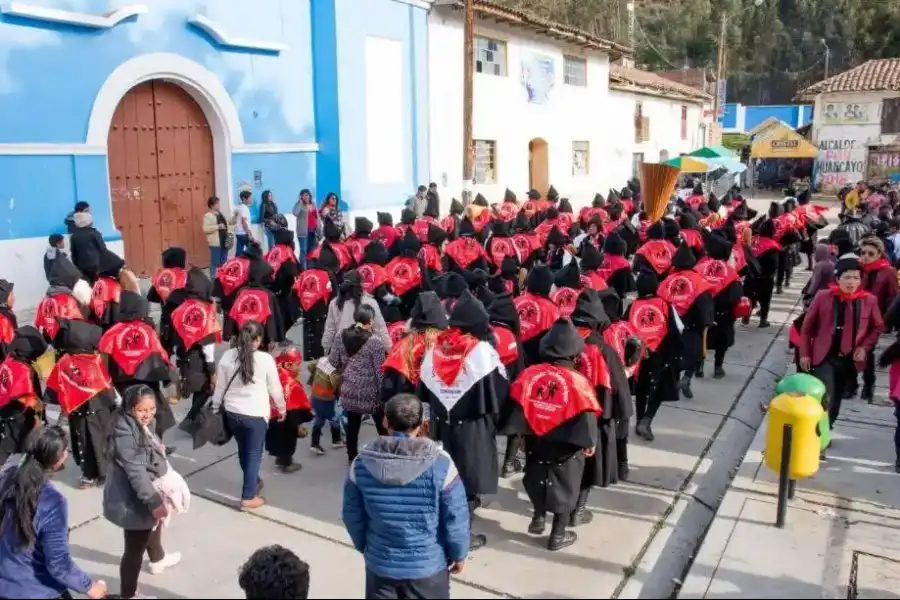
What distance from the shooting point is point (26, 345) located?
19.8 feet

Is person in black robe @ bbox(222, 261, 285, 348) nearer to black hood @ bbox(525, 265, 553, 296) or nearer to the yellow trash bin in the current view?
black hood @ bbox(525, 265, 553, 296)

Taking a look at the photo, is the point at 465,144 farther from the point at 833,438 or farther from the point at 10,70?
the point at 833,438

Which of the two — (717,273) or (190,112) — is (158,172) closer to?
(190,112)

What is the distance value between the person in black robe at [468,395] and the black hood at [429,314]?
0.37 metres

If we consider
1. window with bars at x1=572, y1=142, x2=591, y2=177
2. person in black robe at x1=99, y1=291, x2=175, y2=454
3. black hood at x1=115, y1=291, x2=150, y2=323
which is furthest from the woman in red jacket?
window with bars at x1=572, y1=142, x2=591, y2=177

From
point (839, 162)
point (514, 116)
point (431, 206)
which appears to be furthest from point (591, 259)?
point (839, 162)

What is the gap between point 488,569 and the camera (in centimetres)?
505

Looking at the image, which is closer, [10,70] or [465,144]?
[10,70]

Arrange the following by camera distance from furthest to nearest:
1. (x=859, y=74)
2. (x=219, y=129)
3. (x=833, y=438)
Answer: (x=859, y=74), (x=219, y=129), (x=833, y=438)

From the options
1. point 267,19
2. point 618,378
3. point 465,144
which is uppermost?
point 267,19

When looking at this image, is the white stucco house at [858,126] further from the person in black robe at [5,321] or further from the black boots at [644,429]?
the person in black robe at [5,321]

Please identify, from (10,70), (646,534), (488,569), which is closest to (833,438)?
(646,534)

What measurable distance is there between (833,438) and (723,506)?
2107mm

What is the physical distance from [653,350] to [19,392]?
490cm
